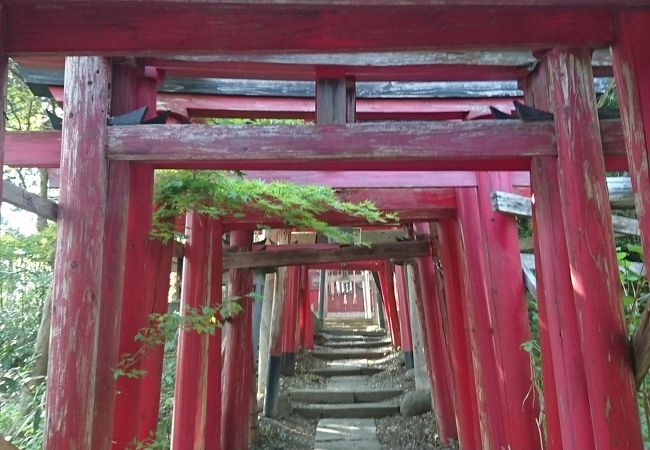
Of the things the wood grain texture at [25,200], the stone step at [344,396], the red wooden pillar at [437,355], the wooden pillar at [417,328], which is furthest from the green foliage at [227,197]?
the stone step at [344,396]

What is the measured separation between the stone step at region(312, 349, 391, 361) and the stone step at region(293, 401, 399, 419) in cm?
360

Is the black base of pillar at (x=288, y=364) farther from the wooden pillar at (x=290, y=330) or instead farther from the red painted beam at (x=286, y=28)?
the red painted beam at (x=286, y=28)

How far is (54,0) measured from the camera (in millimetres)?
1592

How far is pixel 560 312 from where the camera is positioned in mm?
2521

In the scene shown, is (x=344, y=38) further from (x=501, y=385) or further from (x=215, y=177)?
(x=501, y=385)

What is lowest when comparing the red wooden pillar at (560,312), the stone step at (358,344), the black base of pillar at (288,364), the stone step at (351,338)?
the black base of pillar at (288,364)

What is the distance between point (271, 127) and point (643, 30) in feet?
4.74

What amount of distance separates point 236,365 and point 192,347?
201 cm

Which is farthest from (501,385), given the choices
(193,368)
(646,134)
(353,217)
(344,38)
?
(344,38)

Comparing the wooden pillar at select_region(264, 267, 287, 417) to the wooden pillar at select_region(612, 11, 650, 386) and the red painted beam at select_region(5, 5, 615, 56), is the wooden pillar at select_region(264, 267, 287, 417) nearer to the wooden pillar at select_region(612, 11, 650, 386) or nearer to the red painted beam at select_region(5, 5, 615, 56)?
the red painted beam at select_region(5, 5, 615, 56)

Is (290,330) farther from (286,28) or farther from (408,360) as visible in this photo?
(286,28)

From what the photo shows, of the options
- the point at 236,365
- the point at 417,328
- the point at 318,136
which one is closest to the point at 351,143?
the point at 318,136

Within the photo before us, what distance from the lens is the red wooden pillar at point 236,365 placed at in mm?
6480

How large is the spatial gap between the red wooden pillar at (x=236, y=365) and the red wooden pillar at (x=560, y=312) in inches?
169
